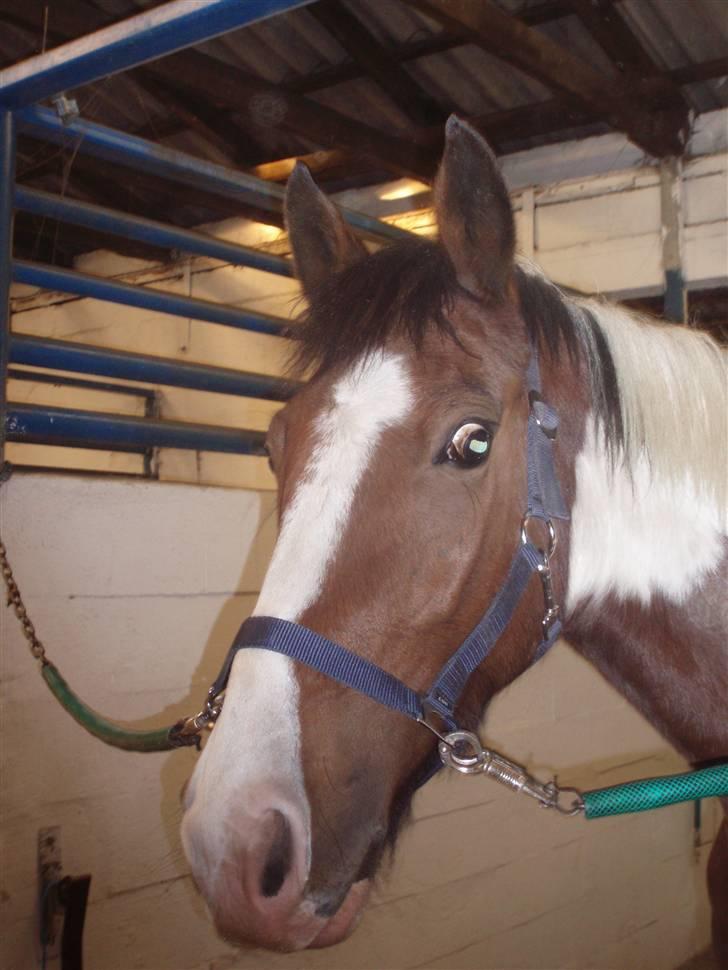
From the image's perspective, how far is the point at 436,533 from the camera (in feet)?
3.72

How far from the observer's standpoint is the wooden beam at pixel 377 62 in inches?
144

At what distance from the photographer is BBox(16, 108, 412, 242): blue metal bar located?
6.77 ft

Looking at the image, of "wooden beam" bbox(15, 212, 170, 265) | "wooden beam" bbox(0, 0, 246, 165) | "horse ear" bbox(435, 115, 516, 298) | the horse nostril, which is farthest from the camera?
"wooden beam" bbox(15, 212, 170, 265)

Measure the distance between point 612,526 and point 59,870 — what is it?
1.45 meters

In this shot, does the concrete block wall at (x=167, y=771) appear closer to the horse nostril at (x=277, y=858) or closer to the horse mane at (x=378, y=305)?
the horse nostril at (x=277, y=858)

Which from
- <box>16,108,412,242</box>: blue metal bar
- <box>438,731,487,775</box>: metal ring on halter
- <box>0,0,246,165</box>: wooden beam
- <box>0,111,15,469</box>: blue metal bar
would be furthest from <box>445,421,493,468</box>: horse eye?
<box>0,0,246,165</box>: wooden beam

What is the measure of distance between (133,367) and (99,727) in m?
1.07

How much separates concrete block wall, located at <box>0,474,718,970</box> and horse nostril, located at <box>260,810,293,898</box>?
325 mm

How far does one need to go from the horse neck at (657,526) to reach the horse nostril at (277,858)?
0.62m

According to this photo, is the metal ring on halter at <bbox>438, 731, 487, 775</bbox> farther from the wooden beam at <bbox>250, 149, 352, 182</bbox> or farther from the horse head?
the wooden beam at <bbox>250, 149, 352, 182</bbox>

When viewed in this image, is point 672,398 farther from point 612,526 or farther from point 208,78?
point 208,78

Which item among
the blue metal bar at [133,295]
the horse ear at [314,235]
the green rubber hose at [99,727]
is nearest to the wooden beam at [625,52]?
the blue metal bar at [133,295]

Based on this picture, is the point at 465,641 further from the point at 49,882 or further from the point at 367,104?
the point at 367,104

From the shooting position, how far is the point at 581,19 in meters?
3.49
